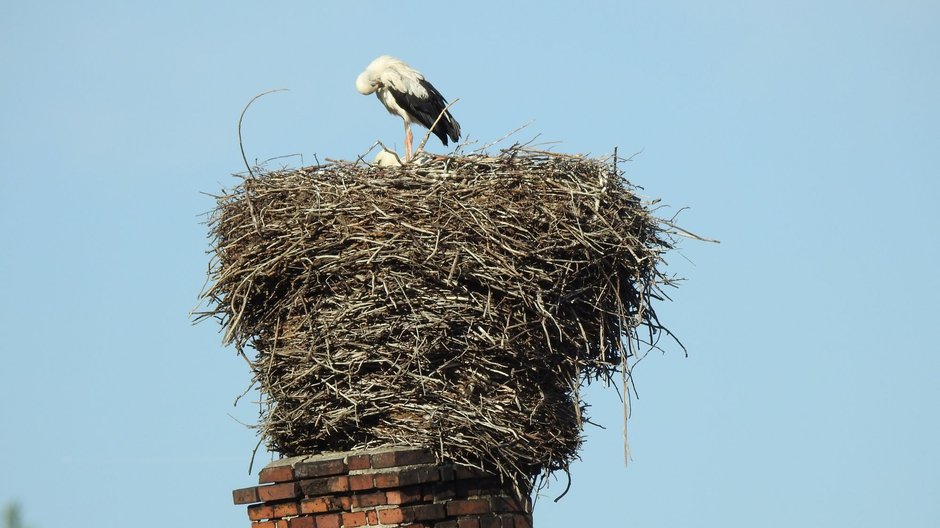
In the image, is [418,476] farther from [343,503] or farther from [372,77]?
[372,77]

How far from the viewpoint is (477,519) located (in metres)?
6.29

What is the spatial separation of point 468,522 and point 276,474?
969 millimetres

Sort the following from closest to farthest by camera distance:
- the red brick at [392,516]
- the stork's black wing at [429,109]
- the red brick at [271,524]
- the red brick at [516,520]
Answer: the red brick at [392,516]
the red brick at [271,524]
the red brick at [516,520]
the stork's black wing at [429,109]

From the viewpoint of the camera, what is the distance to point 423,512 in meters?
6.09

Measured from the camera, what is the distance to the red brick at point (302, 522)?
6.20m

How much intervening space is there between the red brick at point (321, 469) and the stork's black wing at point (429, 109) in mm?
4129

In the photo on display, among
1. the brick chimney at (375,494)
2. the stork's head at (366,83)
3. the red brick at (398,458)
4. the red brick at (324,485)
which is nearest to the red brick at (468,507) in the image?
the brick chimney at (375,494)

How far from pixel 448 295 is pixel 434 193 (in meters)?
0.57

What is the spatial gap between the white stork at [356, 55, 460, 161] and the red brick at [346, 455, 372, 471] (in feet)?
13.0

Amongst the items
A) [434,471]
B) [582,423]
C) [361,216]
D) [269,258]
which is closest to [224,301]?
[269,258]

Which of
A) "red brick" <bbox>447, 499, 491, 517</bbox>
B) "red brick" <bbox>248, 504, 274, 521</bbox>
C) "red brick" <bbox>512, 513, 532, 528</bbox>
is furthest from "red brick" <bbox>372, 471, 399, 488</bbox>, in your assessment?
"red brick" <bbox>512, 513, 532, 528</bbox>

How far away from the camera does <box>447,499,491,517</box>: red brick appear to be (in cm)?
623

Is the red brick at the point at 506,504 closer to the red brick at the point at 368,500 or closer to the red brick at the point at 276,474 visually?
the red brick at the point at 368,500

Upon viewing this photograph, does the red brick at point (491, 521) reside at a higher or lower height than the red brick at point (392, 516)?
lower
